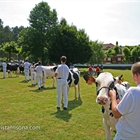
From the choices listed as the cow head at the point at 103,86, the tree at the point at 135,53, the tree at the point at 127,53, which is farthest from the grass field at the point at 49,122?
the tree at the point at 127,53

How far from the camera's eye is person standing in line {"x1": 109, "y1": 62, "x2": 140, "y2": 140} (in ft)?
7.35

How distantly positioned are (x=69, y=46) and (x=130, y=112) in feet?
107

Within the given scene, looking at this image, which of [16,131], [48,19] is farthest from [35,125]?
[48,19]

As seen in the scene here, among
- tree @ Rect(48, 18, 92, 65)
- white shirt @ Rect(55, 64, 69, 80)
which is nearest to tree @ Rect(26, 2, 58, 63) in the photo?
tree @ Rect(48, 18, 92, 65)

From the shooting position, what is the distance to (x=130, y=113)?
2.32 m

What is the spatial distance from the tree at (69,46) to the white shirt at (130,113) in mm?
32124

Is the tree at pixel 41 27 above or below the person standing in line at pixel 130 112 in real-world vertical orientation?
above

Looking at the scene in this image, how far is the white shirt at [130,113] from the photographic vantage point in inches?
88.0

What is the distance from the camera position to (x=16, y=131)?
6.03 metres

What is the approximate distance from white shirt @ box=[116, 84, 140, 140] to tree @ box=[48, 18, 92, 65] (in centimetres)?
3212

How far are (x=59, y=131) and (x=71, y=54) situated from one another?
1132 inches

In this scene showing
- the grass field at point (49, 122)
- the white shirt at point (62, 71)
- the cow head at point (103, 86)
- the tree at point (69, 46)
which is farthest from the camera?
the tree at point (69, 46)

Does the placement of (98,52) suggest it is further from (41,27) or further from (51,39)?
(41,27)

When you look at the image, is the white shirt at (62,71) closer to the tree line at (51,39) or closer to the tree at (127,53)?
the tree line at (51,39)
